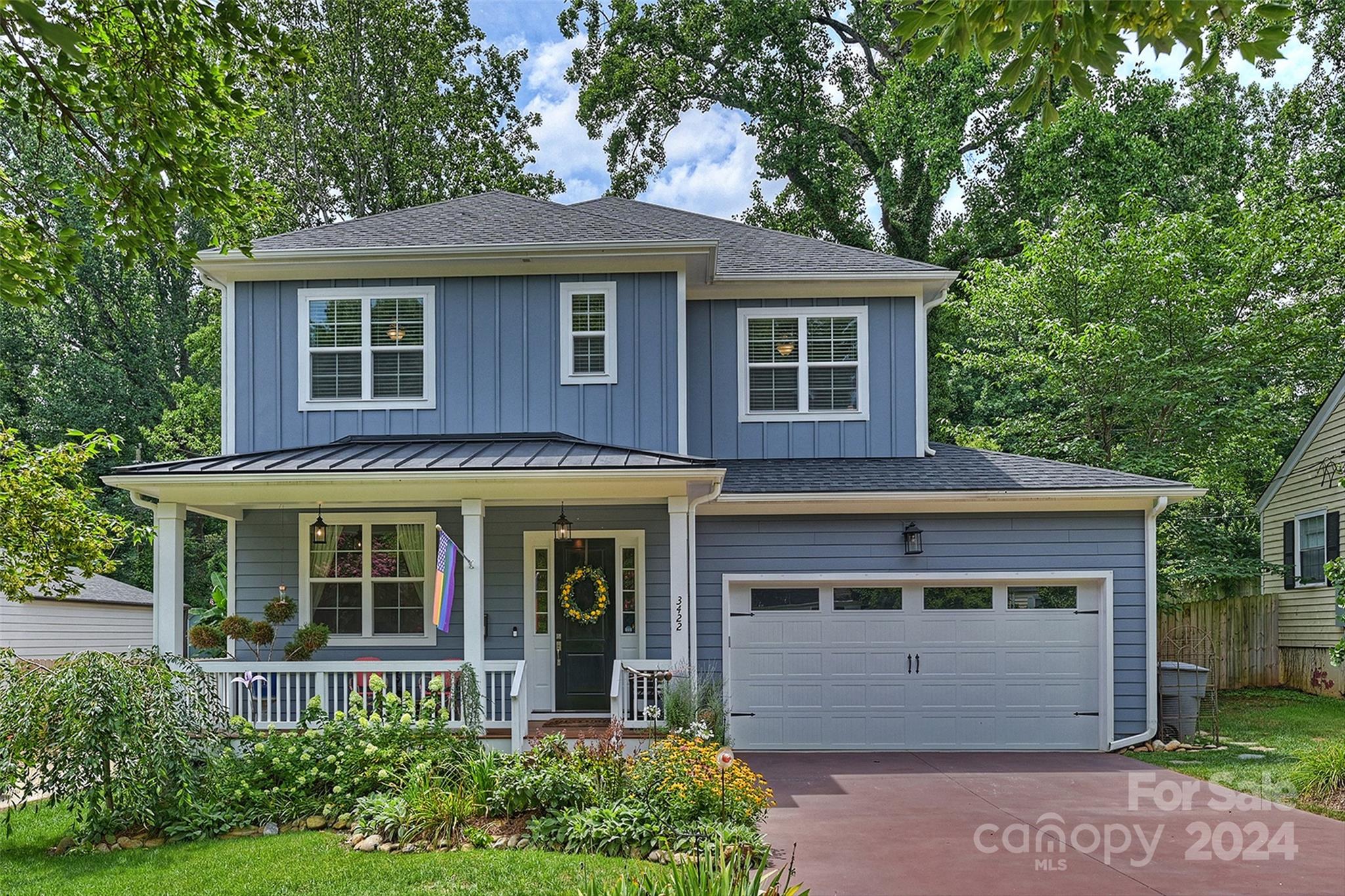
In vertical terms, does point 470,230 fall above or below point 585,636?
above

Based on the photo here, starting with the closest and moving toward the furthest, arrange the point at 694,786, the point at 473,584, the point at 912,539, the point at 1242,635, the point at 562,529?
the point at 694,786
the point at 473,584
the point at 562,529
the point at 912,539
the point at 1242,635

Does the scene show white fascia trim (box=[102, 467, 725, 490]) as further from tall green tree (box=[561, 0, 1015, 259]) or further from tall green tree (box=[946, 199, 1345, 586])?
tall green tree (box=[561, 0, 1015, 259])

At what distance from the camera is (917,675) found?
1161 cm

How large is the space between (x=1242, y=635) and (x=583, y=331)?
12991 mm

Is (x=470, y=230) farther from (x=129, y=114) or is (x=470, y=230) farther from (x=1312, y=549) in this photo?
(x=1312, y=549)

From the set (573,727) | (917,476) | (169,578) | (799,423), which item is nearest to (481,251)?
(799,423)

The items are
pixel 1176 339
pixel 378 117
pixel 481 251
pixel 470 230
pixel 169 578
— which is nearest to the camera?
pixel 169 578

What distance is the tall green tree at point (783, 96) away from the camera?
22.8 m

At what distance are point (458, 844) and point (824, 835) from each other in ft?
8.71

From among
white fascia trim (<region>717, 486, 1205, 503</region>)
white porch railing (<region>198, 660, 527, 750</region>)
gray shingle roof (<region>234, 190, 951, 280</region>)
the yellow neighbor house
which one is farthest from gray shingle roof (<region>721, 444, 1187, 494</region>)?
the yellow neighbor house

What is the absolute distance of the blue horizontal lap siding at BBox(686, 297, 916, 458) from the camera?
497 inches

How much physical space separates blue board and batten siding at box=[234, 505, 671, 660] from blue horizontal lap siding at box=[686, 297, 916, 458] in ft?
5.37

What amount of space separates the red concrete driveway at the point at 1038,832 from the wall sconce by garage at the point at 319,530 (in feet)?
17.8

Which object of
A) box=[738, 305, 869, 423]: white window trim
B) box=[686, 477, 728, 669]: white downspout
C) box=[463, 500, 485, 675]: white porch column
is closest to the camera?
box=[463, 500, 485, 675]: white porch column
